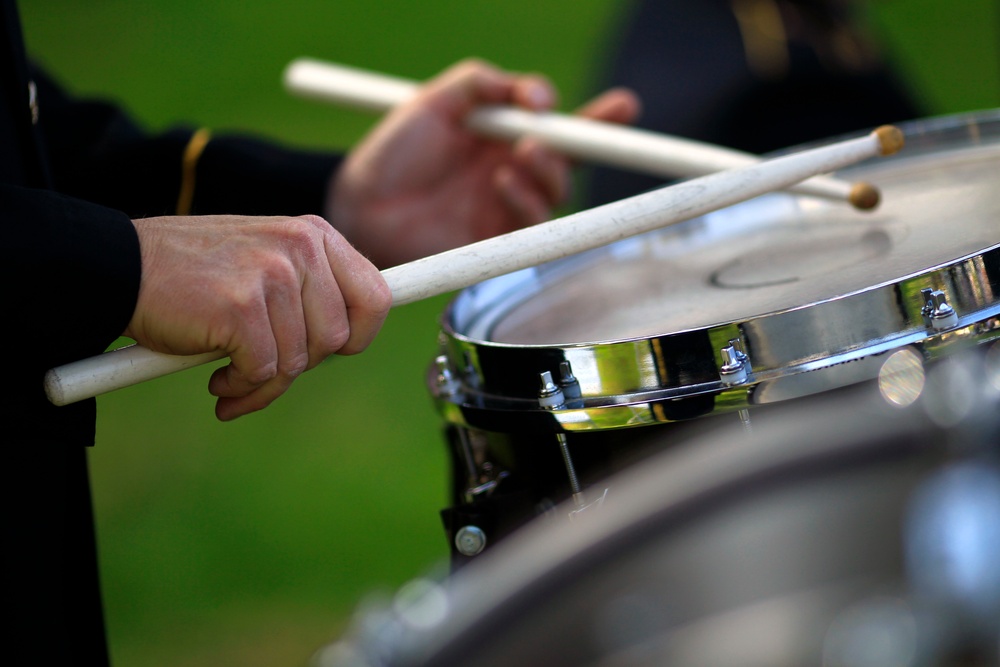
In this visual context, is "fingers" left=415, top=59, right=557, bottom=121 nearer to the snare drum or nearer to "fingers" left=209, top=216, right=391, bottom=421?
the snare drum

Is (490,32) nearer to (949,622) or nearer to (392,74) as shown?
(392,74)

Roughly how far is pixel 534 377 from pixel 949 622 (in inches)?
18.4

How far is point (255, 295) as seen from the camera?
0.81m

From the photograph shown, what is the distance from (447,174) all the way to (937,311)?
112 centimetres

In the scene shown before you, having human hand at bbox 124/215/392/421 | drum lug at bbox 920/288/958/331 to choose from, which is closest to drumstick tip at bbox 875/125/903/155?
drum lug at bbox 920/288/958/331

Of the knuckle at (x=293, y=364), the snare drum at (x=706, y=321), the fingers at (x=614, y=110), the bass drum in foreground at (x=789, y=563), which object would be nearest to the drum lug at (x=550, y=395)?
the snare drum at (x=706, y=321)

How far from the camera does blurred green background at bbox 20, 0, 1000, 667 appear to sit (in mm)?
2475

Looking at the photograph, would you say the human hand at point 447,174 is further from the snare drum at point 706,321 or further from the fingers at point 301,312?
the fingers at point 301,312

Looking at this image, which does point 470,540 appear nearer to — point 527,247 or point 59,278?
point 527,247

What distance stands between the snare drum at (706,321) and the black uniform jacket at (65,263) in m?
0.34

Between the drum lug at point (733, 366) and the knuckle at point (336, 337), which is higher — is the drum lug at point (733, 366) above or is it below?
below

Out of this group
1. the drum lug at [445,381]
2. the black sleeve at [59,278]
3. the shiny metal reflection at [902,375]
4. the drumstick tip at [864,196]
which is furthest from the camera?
the drumstick tip at [864,196]

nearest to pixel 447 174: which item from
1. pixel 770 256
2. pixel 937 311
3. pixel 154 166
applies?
pixel 154 166

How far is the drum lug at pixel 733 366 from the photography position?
84 cm
